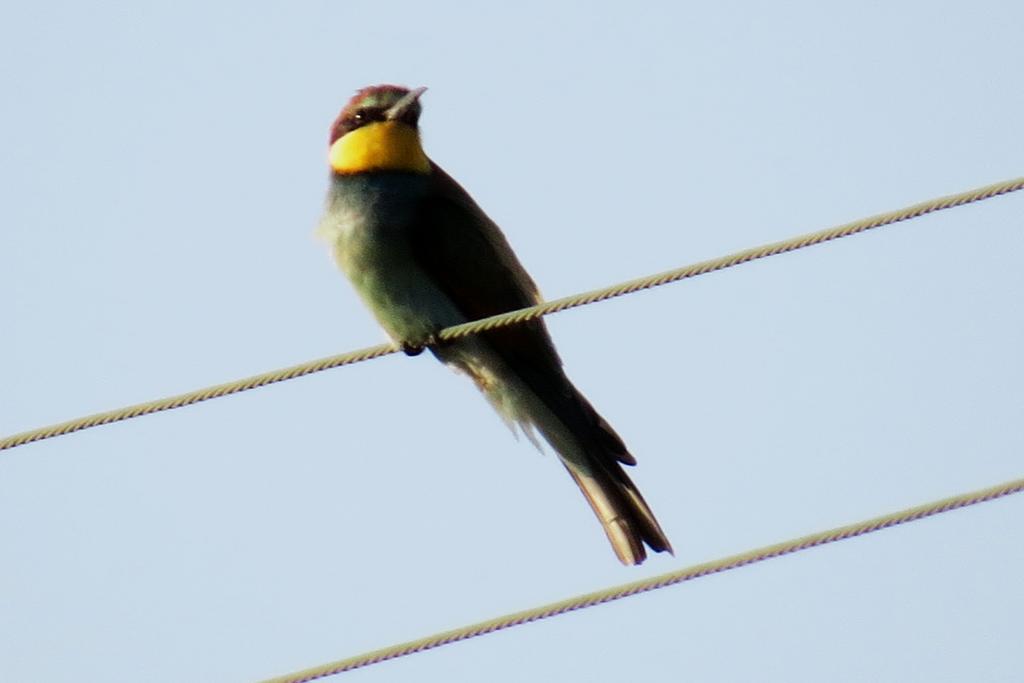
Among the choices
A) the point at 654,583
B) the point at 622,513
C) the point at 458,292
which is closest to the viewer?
the point at 654,583

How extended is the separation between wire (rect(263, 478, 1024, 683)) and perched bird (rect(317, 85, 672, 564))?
185cm

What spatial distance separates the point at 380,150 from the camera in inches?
242

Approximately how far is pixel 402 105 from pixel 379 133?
0.46ft

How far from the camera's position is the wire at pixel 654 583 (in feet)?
11.8

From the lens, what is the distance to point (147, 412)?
13.3ft

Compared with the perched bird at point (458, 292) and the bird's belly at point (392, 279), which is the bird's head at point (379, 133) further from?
the bird's belly at point (392, 279)

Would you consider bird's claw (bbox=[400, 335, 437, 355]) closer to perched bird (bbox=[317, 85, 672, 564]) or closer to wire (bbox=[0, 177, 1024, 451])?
perched bird (bbox=[317, 85, 672, 564])

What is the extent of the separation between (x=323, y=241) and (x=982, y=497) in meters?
2.80

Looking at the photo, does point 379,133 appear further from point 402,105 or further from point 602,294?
point 602,294

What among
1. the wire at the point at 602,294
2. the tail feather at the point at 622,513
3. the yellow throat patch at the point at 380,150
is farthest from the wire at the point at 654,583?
the yellow throat patch at the point at 380,150

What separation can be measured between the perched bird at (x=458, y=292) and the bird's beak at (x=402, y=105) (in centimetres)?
23

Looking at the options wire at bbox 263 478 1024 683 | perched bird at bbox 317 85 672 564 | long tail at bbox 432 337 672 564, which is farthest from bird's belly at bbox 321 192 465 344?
wire at bbox 263 478 1024 683

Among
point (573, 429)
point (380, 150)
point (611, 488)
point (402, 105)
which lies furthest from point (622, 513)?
point (402, 105)

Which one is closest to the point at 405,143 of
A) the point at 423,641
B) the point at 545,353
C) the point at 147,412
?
the point at 545,353
